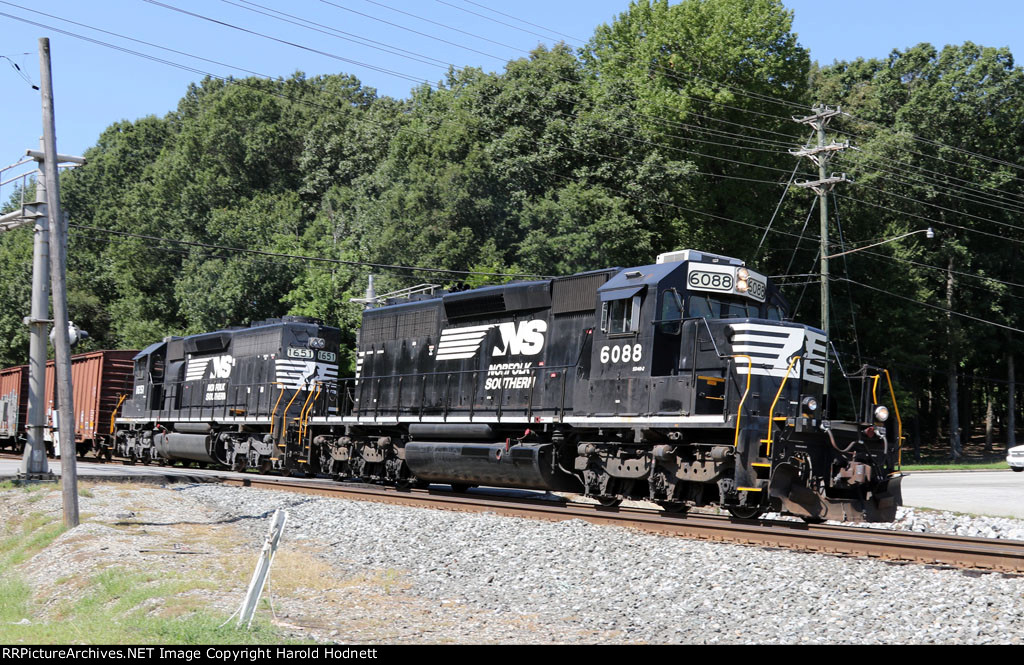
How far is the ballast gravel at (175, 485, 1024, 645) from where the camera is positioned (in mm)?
6988

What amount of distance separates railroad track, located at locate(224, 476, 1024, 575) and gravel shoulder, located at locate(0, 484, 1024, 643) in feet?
1.90

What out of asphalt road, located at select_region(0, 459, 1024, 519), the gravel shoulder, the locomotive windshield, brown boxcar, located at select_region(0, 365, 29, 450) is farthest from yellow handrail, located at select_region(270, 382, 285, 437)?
brown boxcar, located at select_region(0, 365, 29, 450)

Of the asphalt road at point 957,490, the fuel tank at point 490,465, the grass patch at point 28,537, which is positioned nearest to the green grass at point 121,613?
the grass patch at point 28,537

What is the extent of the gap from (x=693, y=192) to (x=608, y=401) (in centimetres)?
2641

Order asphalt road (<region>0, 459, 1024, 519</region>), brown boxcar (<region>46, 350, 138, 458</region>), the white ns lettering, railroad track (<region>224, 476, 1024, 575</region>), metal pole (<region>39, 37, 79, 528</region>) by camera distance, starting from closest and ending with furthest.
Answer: railroad track (<region>224, 476, 1024, 575</region>), metal pole (<region>39, 37, 79, 528</region>), the white ns lettering, asphalt road (<region>0, 459, 1024, 519</region>), brown boxcar (<region>46, 350, 138, 458</region>)

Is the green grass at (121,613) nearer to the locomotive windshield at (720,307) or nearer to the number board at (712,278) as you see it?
the locomotive windshield at (720,307)

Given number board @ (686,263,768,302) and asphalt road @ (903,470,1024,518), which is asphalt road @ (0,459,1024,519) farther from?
number board @ (686,263,768,302)

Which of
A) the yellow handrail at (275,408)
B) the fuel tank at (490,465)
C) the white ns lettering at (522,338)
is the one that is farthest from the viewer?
the yellow handrail at (275,408)

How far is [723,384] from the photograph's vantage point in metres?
12.9

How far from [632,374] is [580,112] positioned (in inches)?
1120

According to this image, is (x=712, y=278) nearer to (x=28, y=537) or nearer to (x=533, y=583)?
(x=533, y=583)

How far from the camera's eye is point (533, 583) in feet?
29.5

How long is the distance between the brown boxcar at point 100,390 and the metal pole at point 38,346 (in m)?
10.8

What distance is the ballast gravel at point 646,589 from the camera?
6988mm
